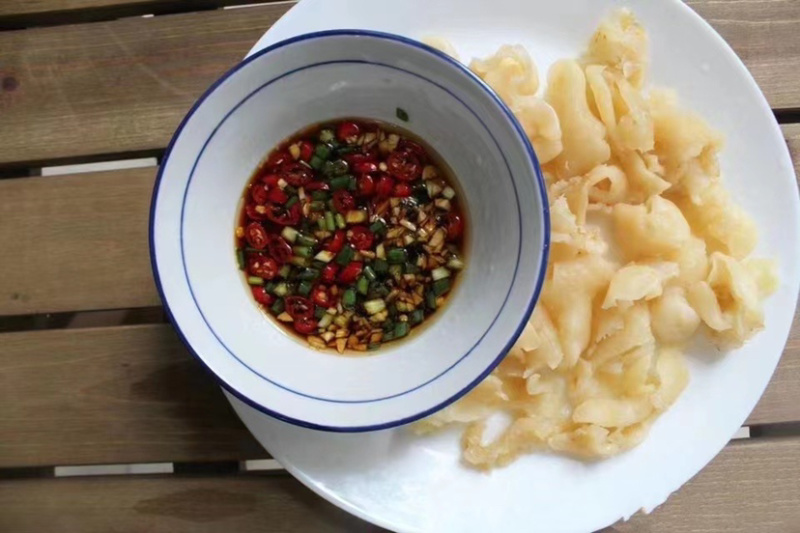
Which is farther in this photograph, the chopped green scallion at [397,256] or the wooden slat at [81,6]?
the wooden slat at [81,6]

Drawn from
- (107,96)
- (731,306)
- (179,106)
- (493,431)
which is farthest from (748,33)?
(107,96)

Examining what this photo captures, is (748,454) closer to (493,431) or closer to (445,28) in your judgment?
(493,431)

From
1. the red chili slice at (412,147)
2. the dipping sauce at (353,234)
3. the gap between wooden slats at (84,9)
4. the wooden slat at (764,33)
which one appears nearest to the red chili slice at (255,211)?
the dipping sauce at (353,234)

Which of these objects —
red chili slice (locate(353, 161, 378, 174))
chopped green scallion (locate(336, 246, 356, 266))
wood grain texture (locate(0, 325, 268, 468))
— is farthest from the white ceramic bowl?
wood grain texture (locate(0, 325, 268, 468))

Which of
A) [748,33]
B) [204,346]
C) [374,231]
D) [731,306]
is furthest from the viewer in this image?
[748,33]

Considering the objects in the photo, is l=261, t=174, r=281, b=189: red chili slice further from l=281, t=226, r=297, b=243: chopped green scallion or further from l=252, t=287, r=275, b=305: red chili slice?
l=252, t=287, r=275, b=305: red chili slice

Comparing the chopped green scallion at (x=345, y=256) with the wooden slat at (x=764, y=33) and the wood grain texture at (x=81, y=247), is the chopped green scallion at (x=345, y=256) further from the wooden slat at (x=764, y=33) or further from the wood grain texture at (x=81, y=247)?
the wooden slat at (x=764, y=33)

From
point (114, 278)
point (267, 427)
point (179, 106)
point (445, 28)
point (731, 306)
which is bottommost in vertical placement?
point (267, 427)
